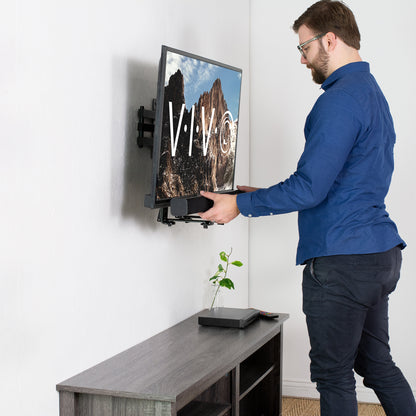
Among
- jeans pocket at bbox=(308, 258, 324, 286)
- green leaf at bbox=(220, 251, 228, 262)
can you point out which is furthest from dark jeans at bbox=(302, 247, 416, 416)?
green leaf at bbox=(220, 251, 228, 262)

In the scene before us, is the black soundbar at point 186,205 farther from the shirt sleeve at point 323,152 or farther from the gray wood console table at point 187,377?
the gray wood console table at point 187,377

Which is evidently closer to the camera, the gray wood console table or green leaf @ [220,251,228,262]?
the gray wood console table

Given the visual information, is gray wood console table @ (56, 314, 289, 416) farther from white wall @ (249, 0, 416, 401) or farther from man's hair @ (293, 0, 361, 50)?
man's hair @ (293, 0, 361, 50)

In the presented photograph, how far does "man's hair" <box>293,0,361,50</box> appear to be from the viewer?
206cm

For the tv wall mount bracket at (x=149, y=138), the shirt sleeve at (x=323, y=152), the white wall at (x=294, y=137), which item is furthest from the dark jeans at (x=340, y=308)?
the white wall at (x=294, y=137)

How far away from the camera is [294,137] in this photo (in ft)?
11.5

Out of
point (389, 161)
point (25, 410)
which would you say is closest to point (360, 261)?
point (389, 161)

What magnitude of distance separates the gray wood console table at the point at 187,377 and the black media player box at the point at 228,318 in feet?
0.09

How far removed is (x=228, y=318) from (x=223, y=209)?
661 millimetres

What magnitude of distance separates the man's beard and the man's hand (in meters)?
0.51

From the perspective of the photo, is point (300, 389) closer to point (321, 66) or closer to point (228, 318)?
point (228, 318)

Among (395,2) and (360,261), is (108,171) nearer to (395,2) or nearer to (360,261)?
(360,261)

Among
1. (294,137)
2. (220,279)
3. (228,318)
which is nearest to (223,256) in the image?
(220,279)

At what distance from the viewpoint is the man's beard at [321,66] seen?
82.7 inches
